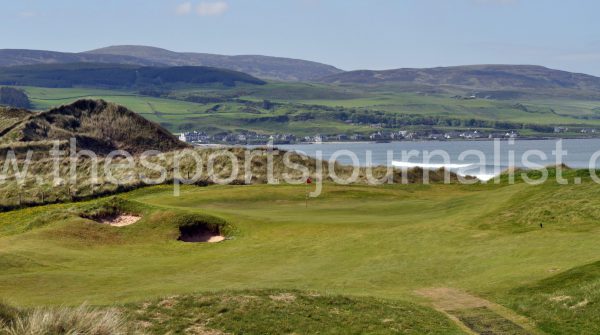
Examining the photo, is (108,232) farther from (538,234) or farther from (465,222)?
(538,234)

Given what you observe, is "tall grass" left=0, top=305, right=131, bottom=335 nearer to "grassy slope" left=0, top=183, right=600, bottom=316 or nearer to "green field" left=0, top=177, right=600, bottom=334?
"green field" left=0, top=177, right=600, bottom=334

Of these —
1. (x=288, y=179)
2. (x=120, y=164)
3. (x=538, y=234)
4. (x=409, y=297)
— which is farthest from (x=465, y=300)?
(x=120, y=164)

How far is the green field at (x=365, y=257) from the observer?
28.8 metres

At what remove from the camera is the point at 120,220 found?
52688 millimetres

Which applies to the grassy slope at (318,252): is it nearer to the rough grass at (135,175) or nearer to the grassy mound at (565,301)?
the grassy mound at (565,301)

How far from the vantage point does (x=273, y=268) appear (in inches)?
1437

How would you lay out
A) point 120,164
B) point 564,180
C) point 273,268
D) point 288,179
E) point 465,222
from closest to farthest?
point 273,268
point 465,222
point 564,180
point 288,179
point 120,164

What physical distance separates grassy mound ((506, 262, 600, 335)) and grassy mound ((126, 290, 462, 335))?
3206 millimetres

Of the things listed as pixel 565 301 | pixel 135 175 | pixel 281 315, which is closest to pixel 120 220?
pixel 281 315

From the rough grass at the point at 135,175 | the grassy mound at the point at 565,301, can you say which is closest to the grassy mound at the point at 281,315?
the grassy mound at the point at 565,301

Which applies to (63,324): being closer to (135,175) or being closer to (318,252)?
(318,252)

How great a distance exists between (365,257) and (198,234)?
15108mm

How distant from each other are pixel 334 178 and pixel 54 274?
58.6m

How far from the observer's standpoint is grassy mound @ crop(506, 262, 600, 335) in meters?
25.3
